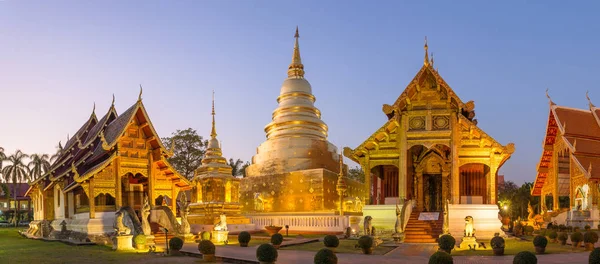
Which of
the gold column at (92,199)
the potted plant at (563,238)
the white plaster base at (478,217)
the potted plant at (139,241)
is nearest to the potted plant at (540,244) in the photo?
the potted plant at (563,238)

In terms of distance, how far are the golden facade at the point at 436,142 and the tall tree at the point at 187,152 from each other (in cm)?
3189

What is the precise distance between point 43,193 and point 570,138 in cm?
2945

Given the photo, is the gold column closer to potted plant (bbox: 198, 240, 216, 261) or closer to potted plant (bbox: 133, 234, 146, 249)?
potted plant (bbox: 133, 234, 146, 249)

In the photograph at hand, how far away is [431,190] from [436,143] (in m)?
4.25

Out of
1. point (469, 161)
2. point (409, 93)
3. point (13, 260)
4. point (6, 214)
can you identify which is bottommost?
point (6, 214)

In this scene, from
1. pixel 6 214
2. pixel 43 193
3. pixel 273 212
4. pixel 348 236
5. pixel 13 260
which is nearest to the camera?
pixel 13 260

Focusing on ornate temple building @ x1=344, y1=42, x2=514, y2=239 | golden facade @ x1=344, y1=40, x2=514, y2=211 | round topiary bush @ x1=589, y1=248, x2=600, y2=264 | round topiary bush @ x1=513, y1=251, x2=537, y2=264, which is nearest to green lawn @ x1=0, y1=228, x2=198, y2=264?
round topiary bush @ x1=513, y1=251, x2=537, y2=264

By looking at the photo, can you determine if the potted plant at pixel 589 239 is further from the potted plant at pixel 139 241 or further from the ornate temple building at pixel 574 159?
the potted plant at pixel 139 241

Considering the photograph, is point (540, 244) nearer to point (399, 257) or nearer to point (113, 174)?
point (399, 257)

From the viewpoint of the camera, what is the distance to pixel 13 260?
1662cm

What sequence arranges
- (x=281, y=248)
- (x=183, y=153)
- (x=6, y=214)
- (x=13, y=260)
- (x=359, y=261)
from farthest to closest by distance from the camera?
(x=6, y=214), (x=183, y=153), (x=281, y=248), (x=13, y=260), (x=359, y=261)

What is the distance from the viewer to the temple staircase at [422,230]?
73.0ft

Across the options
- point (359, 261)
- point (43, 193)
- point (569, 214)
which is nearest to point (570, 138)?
point (569, 214)

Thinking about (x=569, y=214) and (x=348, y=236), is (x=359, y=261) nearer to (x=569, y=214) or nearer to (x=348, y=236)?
(x=348, y=236)
